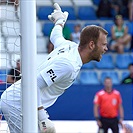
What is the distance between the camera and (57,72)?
13.5 ft

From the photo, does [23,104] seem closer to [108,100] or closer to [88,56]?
[88,56]

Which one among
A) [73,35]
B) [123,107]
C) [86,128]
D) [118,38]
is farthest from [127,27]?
[86,128]

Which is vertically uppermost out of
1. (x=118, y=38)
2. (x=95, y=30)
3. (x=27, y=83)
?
(x=118, y=38)

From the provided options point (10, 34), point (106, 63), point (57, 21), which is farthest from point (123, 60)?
point (57, 21)

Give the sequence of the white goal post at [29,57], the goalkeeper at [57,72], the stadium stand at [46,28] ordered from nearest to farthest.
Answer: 1. the white goal post at [29,57]
2. the goalkeeper at [57,72]
3. the stadium stand at [46,28]

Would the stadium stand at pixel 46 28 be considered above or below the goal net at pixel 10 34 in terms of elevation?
above

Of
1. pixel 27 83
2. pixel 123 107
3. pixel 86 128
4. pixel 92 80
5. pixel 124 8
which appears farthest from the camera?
pixel 124 8

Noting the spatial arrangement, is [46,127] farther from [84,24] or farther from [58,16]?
[84,24]

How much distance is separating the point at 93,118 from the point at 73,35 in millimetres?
2076

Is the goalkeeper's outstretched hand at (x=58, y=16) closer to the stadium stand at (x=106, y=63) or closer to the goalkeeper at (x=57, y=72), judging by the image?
the goalkeeper at (x=57, y=72)

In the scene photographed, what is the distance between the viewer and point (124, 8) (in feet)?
43.6

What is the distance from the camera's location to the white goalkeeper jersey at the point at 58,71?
4133mm

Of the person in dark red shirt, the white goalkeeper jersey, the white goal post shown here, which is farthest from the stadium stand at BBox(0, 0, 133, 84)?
the white goal post

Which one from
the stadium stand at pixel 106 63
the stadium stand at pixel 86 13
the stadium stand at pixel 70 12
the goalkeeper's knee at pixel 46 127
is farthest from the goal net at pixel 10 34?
the stadium stand at pixel 86 13
